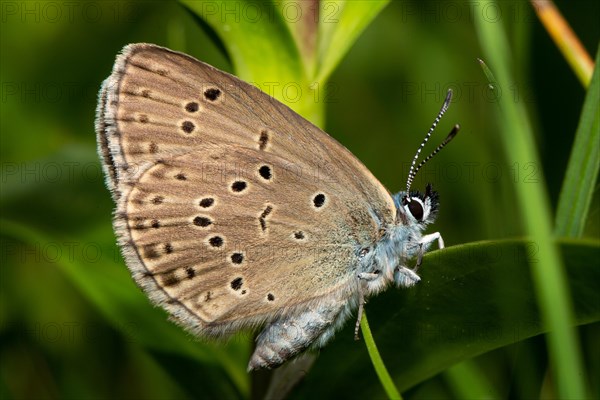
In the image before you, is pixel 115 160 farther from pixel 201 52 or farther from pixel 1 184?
pixel 201 52

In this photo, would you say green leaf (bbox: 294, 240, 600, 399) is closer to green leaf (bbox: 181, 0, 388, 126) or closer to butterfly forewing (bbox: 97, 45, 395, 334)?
butterfly forewing (bbox: 97, 45, 395, 334)

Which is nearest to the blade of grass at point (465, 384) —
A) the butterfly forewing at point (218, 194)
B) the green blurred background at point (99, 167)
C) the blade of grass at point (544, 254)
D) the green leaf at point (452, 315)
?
the green blurred background at point (99, 167)

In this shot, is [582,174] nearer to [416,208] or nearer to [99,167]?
[416,208]

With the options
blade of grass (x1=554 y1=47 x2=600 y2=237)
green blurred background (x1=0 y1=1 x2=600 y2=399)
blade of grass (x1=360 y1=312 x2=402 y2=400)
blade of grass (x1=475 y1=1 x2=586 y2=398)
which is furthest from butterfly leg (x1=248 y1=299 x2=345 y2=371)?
blade of grass (x1=475 y1=1 x2=586 y2=398)

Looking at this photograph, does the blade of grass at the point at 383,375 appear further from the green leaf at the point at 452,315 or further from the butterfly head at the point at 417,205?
the butterfly head at the point at 417,205

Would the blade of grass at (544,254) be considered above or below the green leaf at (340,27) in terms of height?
below

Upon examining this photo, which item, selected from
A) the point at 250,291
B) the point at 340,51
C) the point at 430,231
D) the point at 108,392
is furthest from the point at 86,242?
the point at 430,231

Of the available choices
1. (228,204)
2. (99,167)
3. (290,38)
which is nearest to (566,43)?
(290,38)
